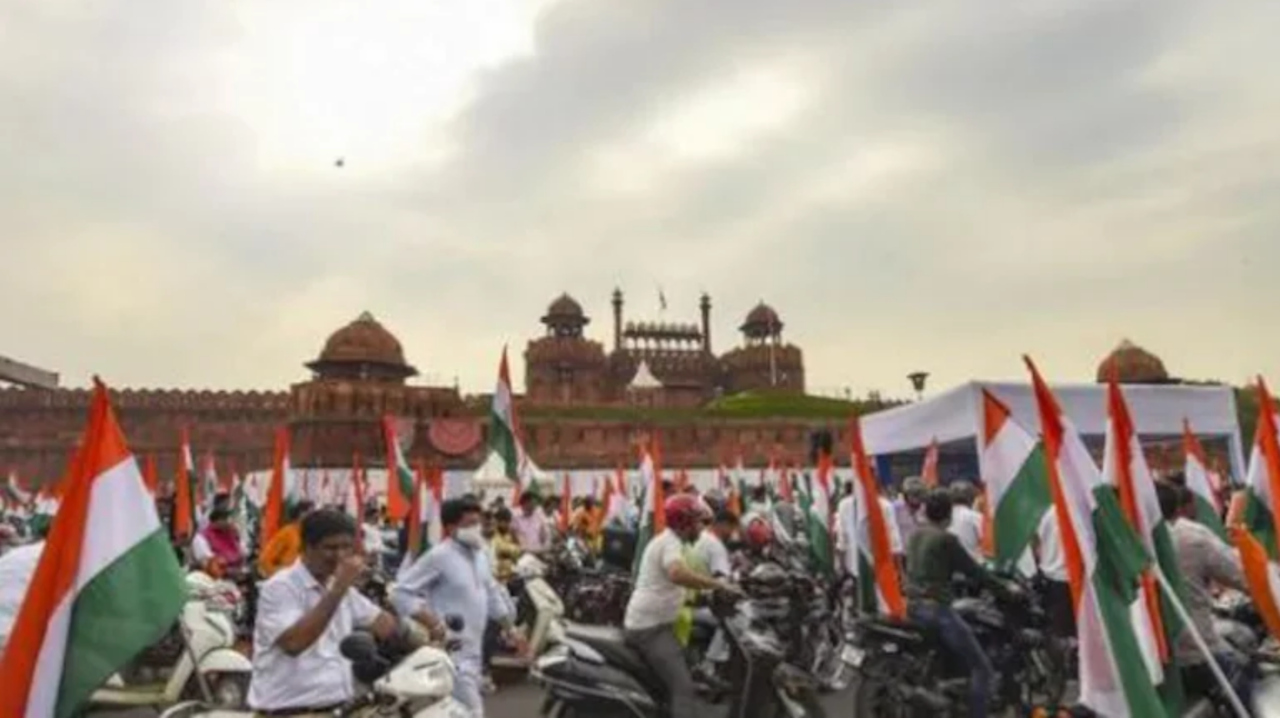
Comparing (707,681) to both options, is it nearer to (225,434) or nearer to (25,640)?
(25,640)

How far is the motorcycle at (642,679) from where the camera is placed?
5.96 m

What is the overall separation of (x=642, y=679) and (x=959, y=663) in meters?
1.86

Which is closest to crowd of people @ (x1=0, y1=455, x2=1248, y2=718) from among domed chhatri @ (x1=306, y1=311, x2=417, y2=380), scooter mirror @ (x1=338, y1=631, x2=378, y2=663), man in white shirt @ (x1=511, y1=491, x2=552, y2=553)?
scooter mirror @ (x1=338, y1=631, x2=378, y2=663)

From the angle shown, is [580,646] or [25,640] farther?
[580,646]

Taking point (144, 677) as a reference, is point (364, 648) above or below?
above

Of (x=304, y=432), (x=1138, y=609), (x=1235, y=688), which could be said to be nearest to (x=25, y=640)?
(x=1138, y=609)

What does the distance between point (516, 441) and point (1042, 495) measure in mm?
8524

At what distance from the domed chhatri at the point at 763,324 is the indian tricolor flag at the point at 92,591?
2995 inches

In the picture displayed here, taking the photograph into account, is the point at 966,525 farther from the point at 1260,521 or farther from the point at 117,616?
the point at 117,616

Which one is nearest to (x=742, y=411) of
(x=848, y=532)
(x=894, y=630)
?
(x=848, y=532)

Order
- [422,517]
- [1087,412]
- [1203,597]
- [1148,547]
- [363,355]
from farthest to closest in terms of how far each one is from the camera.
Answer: [363,355], [1087,412], [422,517], [1203,597], [1148,547]

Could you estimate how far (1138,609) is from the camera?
4105mm

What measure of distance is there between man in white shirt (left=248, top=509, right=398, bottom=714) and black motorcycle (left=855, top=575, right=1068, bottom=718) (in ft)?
12.1

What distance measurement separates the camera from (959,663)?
21.3 ft
